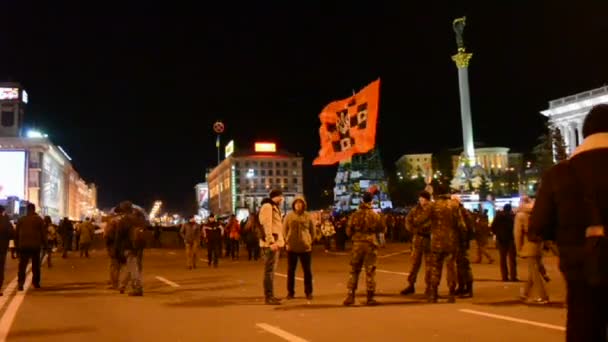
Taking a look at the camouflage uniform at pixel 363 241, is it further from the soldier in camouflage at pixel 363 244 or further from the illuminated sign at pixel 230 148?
the illuminated sign at pixel 230 148

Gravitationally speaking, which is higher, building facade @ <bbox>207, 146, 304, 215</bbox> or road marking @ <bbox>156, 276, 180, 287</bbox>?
building facade @ <bbox>207, 146, 304, 215</bbox>

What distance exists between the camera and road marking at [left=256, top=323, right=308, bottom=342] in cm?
813

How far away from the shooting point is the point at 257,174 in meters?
164

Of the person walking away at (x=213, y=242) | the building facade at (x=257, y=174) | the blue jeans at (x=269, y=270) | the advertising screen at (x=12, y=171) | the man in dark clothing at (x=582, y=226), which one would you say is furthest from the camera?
the building facade at (x=257, y=174)

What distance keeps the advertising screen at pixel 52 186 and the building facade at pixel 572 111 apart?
264 ft

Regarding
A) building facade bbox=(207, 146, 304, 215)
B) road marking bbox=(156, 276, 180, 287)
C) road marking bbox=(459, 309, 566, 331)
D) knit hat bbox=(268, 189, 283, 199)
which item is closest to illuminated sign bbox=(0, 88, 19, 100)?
building facade bbox=(207, 146, 304, 215)

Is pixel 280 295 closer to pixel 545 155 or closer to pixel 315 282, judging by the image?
pixel 315 282

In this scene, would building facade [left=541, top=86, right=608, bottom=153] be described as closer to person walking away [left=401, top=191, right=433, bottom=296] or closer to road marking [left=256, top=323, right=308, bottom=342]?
person walking away [left=401, top=191, right=433, bottom=296]

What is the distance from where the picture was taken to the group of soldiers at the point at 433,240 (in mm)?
11180

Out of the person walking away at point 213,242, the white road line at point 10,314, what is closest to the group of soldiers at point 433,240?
the white road line at point 10,314

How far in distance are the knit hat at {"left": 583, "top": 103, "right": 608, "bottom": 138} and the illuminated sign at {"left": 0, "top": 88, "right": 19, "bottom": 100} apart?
414ft

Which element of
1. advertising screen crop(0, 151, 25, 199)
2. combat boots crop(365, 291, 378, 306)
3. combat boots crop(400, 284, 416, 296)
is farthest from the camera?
advertising screen crop(0, 151, 25, 199)

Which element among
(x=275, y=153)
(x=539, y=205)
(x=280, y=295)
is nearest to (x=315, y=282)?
(x=280, y=295)

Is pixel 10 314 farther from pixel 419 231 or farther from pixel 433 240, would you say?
pixel 419 231
